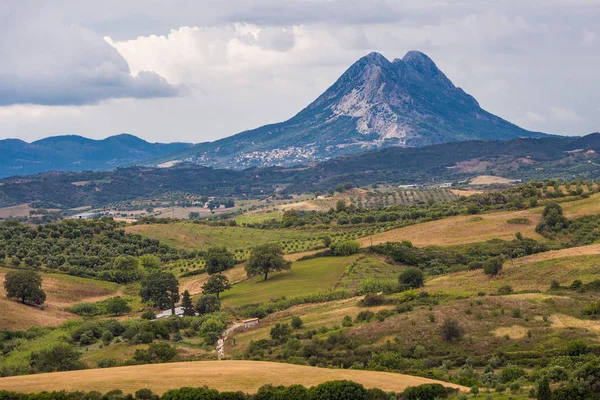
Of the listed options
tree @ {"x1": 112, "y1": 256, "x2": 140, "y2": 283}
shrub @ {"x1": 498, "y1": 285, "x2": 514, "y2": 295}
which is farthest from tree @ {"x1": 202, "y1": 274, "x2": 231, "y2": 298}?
shrub @ {"x1": 498, "y1": 285, "x2": 514, "y2": 295}

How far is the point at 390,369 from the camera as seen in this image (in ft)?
161

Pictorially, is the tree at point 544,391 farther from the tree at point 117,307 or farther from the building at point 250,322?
the tree at point 117,307

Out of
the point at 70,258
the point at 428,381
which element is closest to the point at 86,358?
the point at 428,381

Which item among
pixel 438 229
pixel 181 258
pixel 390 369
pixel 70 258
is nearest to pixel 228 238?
pixel 181 258

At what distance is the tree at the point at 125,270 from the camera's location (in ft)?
369

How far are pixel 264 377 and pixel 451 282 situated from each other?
43.2m

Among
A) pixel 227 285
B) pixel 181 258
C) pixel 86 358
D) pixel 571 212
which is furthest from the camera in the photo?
pixel 181 258

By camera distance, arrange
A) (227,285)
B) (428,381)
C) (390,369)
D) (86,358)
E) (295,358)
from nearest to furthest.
A: (428,381), (390,369), (295,358), (86,358), (227,285)

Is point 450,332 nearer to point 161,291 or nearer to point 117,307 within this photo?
point 161,291

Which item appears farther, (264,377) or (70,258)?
(70,258)

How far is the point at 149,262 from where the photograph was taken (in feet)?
399

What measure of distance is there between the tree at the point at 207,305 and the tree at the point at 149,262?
3740 cm

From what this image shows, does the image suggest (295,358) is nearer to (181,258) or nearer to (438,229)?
(438,229)

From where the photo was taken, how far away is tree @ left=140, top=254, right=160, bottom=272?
12062 cm
